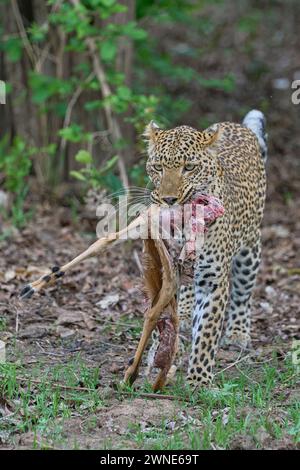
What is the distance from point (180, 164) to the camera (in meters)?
6.68

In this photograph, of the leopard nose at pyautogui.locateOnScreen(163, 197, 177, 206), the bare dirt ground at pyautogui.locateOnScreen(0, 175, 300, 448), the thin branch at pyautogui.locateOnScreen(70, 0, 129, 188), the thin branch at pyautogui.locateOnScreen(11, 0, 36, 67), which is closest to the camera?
the bare dirt ground at pyautogui.locateOnScreen(0, 175, 300, 448)

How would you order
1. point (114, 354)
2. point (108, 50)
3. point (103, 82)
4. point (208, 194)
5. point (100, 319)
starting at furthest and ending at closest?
point (103, 82) → point (108, 50) → point (100, 319) → point (114, 354) → point (208, 194)

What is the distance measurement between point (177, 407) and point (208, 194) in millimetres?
1540

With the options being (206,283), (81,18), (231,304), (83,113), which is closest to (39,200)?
(83,113)

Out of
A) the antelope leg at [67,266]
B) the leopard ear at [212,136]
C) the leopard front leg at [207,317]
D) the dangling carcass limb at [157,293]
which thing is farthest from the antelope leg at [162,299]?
the leopard ear at [212,136]

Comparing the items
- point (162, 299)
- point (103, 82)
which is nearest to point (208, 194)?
point (162, 299)

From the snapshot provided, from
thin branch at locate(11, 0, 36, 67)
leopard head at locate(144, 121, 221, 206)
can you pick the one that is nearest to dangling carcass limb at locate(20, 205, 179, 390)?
leopard head at locate(144, 121, 221, 206)

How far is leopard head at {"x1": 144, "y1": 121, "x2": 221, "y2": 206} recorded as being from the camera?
21.6ft

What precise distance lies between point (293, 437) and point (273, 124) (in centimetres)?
954

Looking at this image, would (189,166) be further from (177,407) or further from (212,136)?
(177,407)

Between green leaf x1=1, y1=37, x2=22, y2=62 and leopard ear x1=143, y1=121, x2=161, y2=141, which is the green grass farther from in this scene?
green leaf x1=1, y1=37, x2=22, y2=62

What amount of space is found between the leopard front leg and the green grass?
14cm

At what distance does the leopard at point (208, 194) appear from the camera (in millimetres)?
6699
